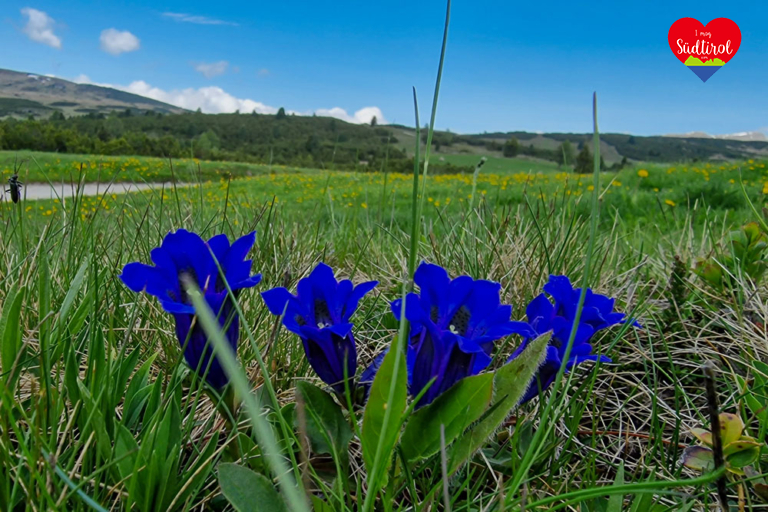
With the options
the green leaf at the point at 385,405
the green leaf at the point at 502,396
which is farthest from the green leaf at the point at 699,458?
the green leaf at the point at 385,405

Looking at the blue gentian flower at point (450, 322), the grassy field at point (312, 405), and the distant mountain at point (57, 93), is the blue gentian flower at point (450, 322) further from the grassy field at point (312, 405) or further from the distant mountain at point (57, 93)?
the distant mountain at point (57, 93)

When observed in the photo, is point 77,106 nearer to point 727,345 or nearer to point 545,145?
point 545,145

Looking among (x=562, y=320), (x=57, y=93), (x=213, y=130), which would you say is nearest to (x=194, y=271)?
(x=562, y=320)

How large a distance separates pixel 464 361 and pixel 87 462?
2.11 ft

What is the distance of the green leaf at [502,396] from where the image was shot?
2.65 ft

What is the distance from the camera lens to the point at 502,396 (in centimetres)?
85

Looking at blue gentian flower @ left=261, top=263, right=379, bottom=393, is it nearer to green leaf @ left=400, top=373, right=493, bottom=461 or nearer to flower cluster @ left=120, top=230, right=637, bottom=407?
flower cluster @ left=120, top=230, right=637, bottom=407

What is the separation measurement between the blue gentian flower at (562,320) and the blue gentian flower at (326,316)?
0.28 metres

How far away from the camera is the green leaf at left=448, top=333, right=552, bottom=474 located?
809 millimetres

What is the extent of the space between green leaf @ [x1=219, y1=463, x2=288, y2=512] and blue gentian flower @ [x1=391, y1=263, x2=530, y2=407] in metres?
0.27

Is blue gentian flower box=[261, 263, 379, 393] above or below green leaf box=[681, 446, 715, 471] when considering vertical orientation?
above

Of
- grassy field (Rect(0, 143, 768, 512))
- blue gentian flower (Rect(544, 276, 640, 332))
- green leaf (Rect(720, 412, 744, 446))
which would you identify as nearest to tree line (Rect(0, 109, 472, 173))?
grassy field (Rect(0, 143, 768, 512))

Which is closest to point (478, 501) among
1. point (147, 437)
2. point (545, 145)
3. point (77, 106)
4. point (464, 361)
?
point (464, 361)

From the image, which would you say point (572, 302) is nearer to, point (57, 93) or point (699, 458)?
→ point (699, 458)
